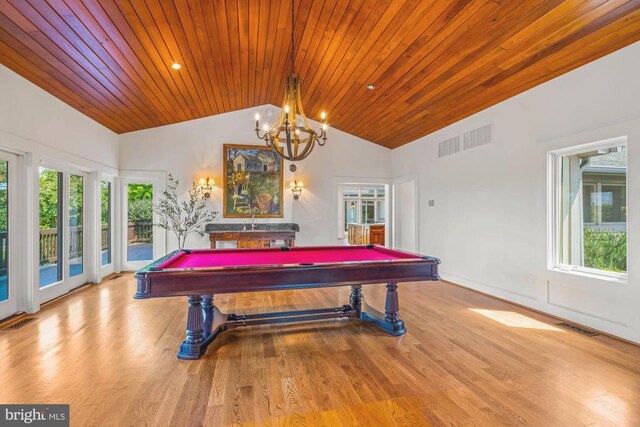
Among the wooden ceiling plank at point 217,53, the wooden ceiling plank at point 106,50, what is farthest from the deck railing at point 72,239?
the wooden ceiling plank at point 217,53

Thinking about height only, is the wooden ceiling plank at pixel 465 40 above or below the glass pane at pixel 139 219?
above

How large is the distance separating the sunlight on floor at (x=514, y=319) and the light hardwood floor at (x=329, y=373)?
0.02 m

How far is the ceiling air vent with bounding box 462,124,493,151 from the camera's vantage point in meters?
4.73

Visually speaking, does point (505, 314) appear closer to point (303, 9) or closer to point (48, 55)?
point (303, 9)

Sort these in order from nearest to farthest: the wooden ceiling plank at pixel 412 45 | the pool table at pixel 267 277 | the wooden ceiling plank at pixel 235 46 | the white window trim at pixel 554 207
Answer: the pool table at pixel 267 277 → the wooden ceiling plank at pixel 412 45 → the wooden ceiling plank at pixel 235 46 → the white window trim at pixel 554 207

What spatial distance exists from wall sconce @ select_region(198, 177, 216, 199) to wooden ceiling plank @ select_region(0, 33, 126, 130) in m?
2.01

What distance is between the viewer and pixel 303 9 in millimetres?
3312

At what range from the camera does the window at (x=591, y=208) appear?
3314 mm

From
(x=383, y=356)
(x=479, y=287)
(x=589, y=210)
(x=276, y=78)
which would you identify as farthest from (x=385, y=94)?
(x=383, y=356)

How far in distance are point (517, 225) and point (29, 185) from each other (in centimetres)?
623

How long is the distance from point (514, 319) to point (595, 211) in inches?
Answer: 60.0

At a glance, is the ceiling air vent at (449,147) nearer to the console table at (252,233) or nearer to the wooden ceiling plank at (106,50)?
the console table at (252,233)

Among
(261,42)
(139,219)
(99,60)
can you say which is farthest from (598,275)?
(139,219)

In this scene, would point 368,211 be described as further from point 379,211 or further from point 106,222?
point 106,222
